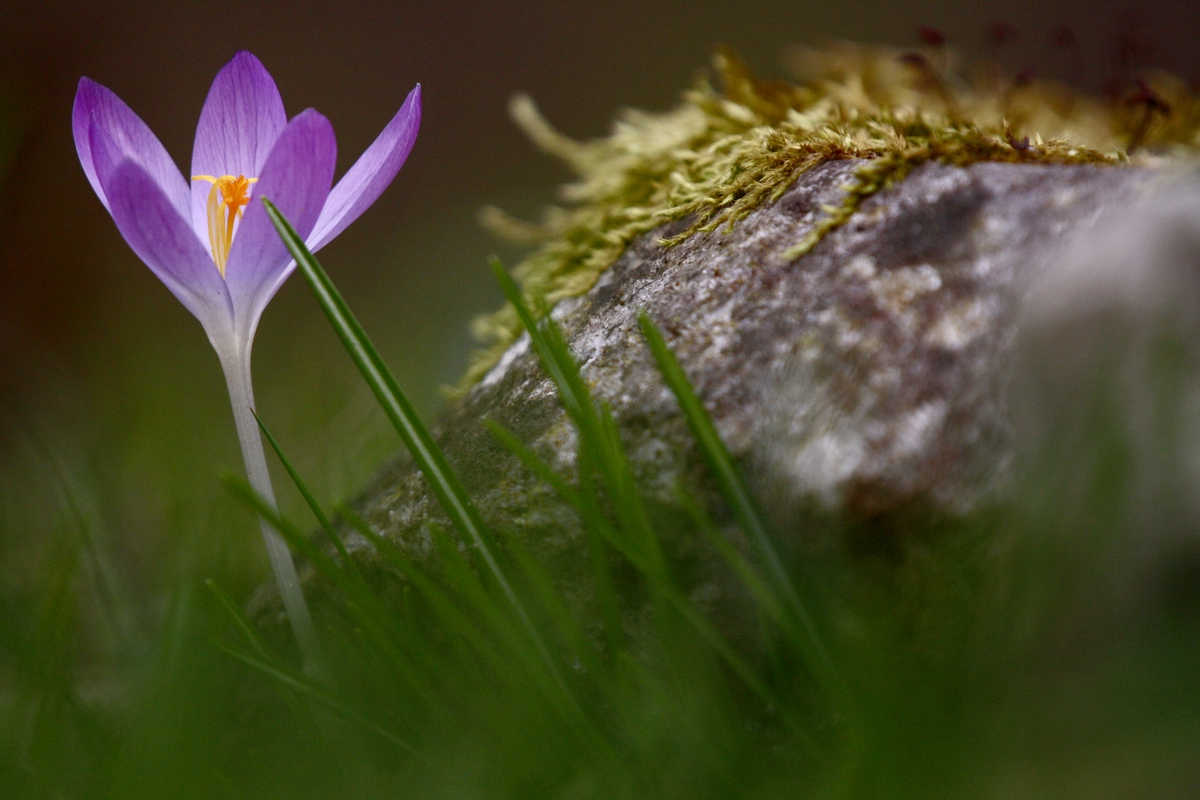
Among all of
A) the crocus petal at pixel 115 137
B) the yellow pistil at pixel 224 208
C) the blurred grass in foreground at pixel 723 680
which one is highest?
the crocus petal at pixel 115 137

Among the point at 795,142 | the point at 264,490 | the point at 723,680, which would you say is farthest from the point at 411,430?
the point at 795,142

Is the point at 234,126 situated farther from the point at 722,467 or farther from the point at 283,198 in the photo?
the point at 722,467

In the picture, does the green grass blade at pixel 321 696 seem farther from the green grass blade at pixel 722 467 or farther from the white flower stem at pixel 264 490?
the green grass blade at pixel 722 467

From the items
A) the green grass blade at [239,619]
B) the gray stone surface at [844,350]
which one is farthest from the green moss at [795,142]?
the green grass blade at [239,619]

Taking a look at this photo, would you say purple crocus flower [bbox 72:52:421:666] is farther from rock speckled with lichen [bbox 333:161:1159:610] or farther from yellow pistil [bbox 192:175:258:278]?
rock speckled with lichen [bbox 333:161:1159:610]

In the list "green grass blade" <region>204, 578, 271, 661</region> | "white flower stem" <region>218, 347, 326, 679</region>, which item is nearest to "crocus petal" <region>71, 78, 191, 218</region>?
"white flower stem" <region>218, 347, 326, 679</region>

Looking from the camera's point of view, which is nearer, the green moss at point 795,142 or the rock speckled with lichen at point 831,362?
the rock speckled with lichen at point 831,362
